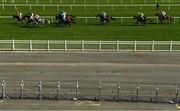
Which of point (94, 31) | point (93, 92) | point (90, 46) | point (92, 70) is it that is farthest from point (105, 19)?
point (93, 92)

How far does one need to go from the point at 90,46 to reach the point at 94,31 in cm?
845

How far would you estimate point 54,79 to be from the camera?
32.5 metres

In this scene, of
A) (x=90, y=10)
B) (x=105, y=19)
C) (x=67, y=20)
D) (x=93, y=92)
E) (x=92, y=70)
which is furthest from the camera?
(x=90, y=10)

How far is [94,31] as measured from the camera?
168ft

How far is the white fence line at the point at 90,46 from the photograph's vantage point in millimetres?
42219

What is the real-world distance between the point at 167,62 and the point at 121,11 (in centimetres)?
2736

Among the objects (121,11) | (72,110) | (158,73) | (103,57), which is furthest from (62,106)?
(121,11)

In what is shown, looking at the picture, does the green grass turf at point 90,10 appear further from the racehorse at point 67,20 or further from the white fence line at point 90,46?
the white fence line at point 90,46

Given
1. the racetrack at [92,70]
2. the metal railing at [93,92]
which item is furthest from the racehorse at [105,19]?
the metal railing at [93,92]

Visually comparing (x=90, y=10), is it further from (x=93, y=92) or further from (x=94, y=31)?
(x=93, y=92)

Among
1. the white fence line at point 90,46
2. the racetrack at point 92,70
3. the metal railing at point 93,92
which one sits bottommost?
the metal railing at point 93,92

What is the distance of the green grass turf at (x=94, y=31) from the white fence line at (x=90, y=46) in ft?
15.8

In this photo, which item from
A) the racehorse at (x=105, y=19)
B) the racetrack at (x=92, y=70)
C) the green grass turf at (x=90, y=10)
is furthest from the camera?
the green grass turf at (x=90, y=10)

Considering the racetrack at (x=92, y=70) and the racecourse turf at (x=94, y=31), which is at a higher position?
the racecourse turf at (x=94, y=31)
